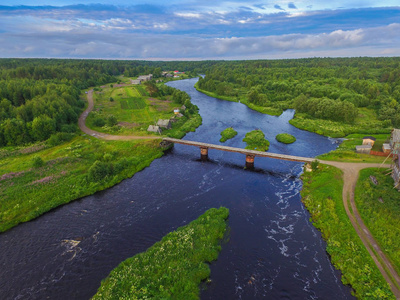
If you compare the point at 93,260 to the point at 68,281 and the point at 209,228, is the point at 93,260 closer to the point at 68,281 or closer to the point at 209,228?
the point at 68,281

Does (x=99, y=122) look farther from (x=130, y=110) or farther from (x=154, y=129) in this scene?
(x=130, y=110)

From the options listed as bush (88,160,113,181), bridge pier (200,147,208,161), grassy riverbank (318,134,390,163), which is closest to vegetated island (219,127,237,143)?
bridge pier (200,147,208,161)

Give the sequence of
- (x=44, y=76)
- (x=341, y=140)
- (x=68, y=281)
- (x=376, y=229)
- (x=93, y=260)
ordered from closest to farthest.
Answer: (x=68, y=281) < (x=93, y=260) < (x=376, y=229) < (x=341, y=140) < (x=44, y=76)

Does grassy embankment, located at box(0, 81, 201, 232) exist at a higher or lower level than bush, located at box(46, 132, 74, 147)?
lower

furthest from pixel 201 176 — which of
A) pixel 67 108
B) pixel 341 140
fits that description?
pixel 67 108

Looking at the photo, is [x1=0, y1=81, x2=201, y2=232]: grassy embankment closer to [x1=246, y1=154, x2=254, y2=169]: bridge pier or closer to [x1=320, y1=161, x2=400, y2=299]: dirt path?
[x1=246, y1=154, x2=254, y2=169]: bridge pier

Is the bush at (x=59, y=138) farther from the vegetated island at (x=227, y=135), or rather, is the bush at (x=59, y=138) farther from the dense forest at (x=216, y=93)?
the vegetated island at (x=227, y=135)
